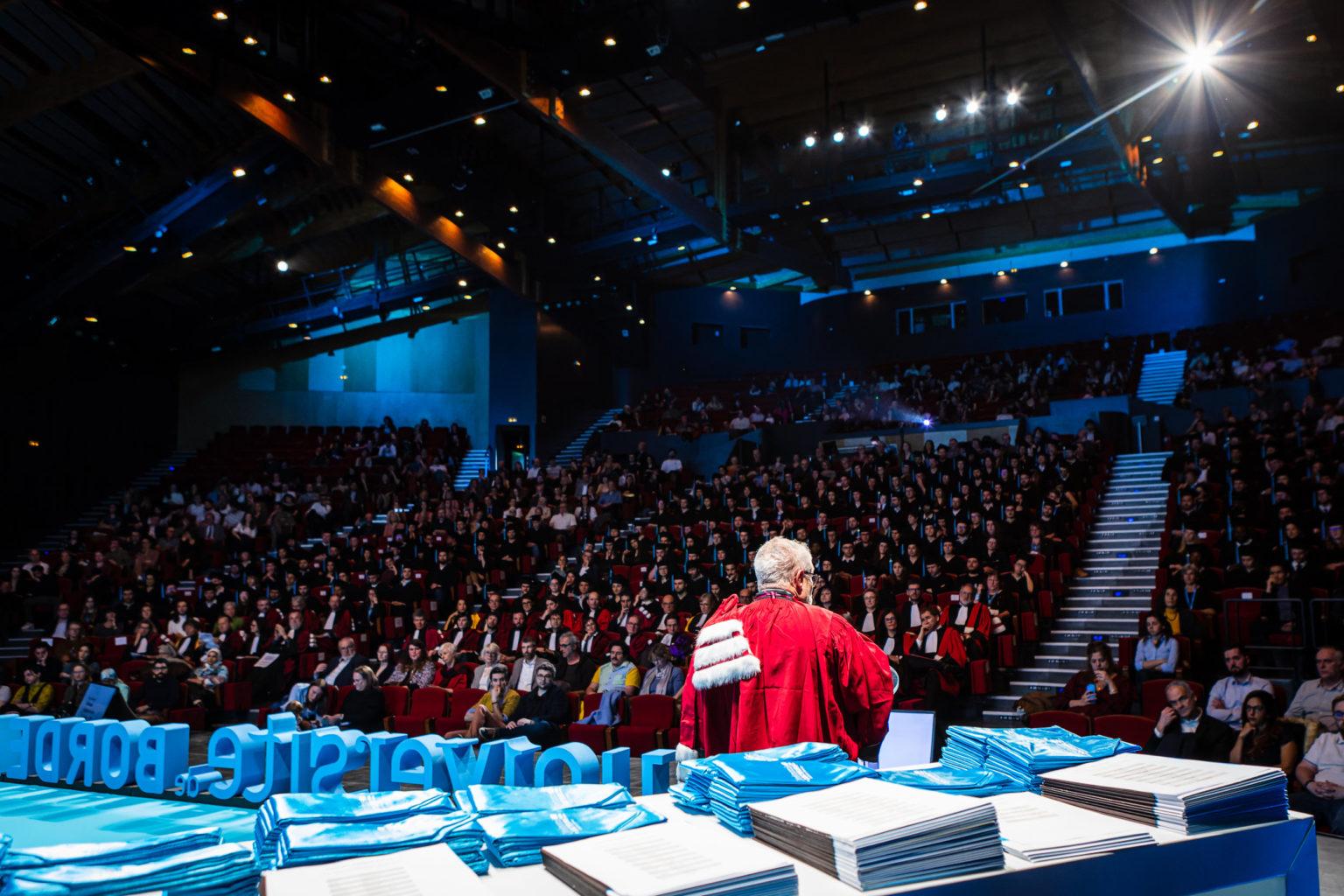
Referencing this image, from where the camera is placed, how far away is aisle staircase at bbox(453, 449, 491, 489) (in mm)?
22134

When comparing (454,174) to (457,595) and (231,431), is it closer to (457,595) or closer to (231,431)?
(457,595)

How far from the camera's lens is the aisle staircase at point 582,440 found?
22.9 m

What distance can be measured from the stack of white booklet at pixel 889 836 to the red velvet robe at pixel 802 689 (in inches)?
49.0

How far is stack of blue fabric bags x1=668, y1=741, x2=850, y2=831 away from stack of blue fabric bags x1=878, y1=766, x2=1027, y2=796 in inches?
5.1

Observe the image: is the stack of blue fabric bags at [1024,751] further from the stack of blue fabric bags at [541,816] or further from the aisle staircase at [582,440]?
the aisle staircase at [582,440]

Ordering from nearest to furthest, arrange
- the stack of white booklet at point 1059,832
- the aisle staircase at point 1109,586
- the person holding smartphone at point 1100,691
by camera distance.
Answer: the stack of white booklet at point 1059,832 < the person holding smartphone at point 1100,691 < the aisle staircase at point 1109,586

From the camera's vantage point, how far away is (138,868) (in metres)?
1.39

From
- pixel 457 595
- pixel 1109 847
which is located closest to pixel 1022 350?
pixel 457 595

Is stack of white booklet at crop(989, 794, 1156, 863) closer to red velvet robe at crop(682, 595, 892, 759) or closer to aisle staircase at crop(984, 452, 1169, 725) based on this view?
red velvet robe at crop(682, 595, 892, 759)

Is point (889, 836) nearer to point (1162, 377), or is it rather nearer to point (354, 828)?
point (354, 828)

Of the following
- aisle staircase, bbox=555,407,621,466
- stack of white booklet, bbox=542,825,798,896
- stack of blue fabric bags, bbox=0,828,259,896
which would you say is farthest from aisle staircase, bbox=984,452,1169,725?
aisle staircase, bbox=555,407,621,466

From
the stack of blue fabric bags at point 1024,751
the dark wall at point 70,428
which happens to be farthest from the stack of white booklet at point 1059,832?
the dark wall at point 70,428

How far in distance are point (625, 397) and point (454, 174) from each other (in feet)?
29.5

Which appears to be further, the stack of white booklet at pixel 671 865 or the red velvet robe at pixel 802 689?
the red velvet robe at pixel 802 689
